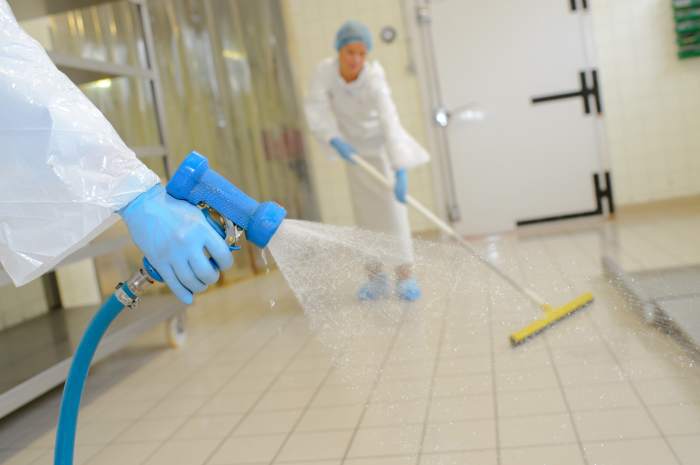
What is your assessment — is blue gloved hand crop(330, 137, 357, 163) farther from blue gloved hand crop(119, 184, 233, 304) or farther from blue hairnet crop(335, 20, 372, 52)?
blue gloved hand crop(119, 184, 233, 304)

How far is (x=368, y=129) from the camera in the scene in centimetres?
373

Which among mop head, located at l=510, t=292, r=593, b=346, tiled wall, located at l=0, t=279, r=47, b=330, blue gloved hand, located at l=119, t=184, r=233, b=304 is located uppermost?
blue gloved hand, located at l=119, t=184, r=233, b=304

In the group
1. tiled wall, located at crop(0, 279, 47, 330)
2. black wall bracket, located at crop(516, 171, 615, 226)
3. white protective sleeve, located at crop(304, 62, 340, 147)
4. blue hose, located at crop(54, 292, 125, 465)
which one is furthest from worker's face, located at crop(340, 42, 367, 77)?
blue hose, located at crop(54, 292, 125, 465)

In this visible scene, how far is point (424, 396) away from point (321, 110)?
198 centimetres

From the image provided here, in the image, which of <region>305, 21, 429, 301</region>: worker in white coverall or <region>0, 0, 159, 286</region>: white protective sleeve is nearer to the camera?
<region>0, 0, 159, 286</region>: white protective sleeve

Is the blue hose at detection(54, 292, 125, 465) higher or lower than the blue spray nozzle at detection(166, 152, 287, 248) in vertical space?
lower

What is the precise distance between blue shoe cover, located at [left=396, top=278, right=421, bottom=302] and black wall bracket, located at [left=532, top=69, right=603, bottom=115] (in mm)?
3821

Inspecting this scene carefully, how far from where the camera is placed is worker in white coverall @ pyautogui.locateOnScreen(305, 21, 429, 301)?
141 inches

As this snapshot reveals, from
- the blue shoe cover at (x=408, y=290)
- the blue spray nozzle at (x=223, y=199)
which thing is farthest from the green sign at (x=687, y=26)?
the blue spray nozzle at (x=223, y=199)

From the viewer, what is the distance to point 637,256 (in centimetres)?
363

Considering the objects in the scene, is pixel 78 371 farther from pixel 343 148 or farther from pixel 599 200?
pixel 599 200

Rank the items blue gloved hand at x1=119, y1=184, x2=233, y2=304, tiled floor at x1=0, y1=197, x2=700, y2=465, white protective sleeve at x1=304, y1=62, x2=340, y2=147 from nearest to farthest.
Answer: blue gloved hand at x1=119, y1=184, x2=233, y2=304 < tiled floor at x1=0, y1=197, x2=700, y2=465 < white protective sleeve at x1=304, y1=62, x2=340, y2=147

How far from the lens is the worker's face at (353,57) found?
3.53 meters

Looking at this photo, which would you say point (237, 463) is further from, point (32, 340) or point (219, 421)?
point (32, 340)
